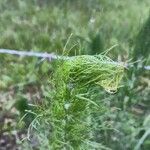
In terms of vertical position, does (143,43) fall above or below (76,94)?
below

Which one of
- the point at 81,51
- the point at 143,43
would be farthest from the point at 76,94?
the point at 143,43

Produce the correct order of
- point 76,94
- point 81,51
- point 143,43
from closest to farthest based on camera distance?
1. point 76,94
2. point 81,51
3. point 143,43

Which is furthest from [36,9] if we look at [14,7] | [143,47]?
[143,47]

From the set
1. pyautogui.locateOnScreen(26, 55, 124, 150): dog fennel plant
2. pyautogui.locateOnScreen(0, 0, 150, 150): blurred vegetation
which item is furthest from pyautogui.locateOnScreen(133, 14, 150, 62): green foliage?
pyautogui.locateOnScreen(26, 55, 124, 150): dog fennel plant

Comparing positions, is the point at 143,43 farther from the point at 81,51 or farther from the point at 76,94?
the point at 76,94

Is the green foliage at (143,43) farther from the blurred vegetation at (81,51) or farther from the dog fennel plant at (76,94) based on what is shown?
the dog fennel plant at (76,94)

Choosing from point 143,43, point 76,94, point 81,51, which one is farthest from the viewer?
point 143,43
